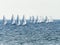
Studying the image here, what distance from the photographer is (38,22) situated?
43.2 m

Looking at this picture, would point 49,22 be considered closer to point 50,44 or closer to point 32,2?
point 32,2

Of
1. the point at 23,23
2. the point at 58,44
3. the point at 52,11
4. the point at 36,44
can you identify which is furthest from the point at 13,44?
the point at 23,23

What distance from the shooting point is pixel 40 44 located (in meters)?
18.2

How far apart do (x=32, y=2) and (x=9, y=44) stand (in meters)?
13.1

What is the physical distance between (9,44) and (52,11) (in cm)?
1701

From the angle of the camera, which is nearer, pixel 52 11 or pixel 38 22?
pixel 52 11

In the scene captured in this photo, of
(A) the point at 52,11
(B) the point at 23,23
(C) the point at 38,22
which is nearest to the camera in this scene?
(A) the point at 52,11

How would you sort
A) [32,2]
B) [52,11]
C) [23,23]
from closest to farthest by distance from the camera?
1. [32,2]
2. [52,11]
3. [23,23]

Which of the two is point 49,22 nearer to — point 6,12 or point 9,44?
point 6,12

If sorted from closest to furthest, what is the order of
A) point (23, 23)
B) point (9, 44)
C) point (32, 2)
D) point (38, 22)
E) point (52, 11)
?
1. point (9, 44)
2. point (32, 2)
3. point (52, 11)
4. point (23, 23)
5. point (38, 22)

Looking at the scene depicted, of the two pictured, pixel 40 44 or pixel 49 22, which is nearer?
pixel 40 44

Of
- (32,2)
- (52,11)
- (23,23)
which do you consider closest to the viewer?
(32,2)

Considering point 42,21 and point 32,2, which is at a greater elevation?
point 32,2

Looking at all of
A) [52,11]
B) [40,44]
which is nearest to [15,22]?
[52,11]
